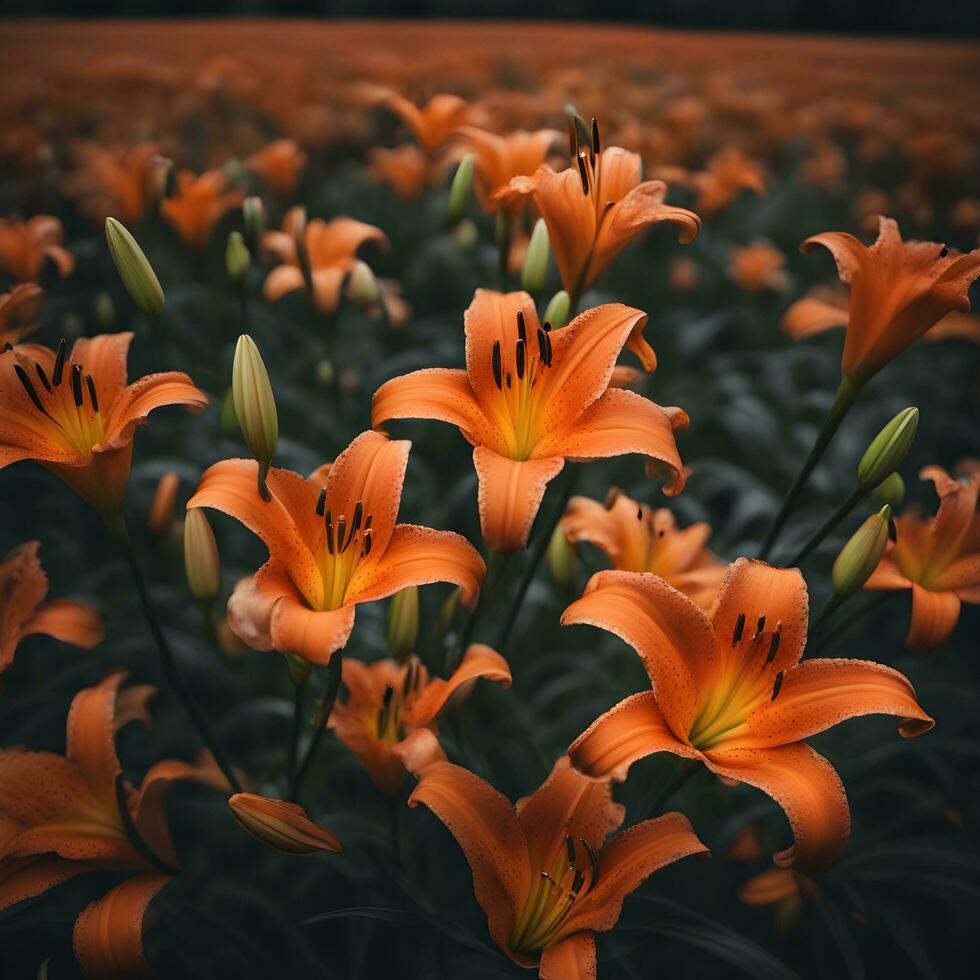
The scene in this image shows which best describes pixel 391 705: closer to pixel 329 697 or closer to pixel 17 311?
pixel 329 697

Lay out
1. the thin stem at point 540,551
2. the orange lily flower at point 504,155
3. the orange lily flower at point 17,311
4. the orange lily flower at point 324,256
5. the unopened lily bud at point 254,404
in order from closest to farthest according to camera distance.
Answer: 1. the unopened lily bud at point 254,404
2. the thin stem at point 540,551
3. the orange lily flower at point 17,311
4. the orange lily flower at point 504,155
5. the orange lily flower at point 324,256

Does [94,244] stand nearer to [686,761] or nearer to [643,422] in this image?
[643,422]

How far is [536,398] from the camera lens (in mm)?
817

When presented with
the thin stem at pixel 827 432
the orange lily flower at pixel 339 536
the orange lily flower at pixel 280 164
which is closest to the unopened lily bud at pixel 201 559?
the orange lily flower at pixel 339 536

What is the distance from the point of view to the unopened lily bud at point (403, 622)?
84cm

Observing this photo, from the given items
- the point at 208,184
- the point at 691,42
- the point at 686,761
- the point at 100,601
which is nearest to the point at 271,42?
the point at 691,42

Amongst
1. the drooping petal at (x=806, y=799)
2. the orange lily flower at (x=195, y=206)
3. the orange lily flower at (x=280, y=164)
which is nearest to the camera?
the drooping petal at (x=806, y=799)

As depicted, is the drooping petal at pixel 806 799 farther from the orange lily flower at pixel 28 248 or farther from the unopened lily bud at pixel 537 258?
the orange lily flower at pixel 28 248

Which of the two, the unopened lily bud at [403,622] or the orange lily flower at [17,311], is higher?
the orange lily flower at [17,311]

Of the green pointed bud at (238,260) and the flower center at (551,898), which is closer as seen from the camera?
the flower center at (551,898)

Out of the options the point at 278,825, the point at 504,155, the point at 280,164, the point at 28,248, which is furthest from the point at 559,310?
the point at 280,164

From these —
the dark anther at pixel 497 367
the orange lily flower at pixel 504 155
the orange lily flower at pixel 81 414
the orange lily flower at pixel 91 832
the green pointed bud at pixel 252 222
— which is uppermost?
the orange lily flower at pixel 504 155

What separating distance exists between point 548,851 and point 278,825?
24cm

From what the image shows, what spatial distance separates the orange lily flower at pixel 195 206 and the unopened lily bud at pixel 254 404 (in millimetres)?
886
